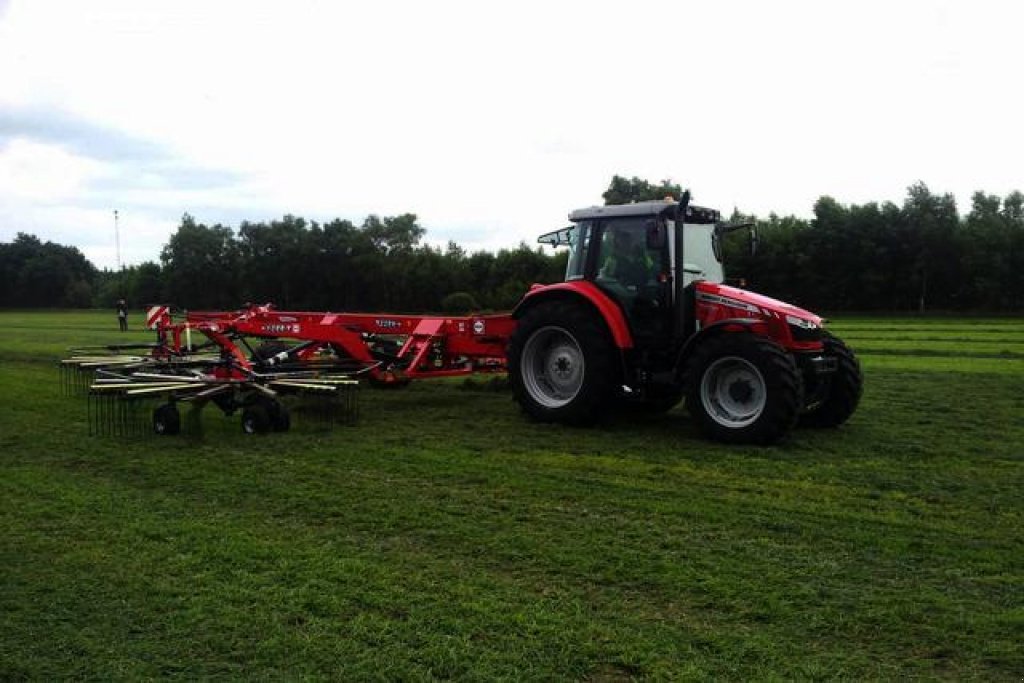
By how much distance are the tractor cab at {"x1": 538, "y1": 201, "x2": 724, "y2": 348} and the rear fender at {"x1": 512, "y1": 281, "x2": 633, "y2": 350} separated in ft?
0.32

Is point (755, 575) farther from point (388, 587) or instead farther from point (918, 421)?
point (918, 421)

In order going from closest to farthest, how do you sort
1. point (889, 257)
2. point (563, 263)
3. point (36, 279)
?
point (563, 263), point (889, 257), point (36, 279)

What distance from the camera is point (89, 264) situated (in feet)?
320

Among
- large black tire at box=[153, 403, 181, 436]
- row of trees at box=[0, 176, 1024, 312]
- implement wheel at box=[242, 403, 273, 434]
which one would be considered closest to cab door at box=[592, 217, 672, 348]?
implement wheel at box=[242, 403, 273, 434]

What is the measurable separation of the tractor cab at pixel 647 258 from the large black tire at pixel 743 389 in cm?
62

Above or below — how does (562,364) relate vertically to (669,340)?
below

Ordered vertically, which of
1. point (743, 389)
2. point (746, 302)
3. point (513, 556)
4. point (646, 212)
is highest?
point (646, 212)

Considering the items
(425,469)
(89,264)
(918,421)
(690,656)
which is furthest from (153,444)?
(89,264)

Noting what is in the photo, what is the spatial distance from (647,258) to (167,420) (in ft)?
16.8

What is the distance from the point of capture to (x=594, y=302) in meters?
8.95

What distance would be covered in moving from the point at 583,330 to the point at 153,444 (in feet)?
14.1

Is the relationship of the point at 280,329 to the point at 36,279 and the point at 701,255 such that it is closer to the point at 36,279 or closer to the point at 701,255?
the point at 701,255

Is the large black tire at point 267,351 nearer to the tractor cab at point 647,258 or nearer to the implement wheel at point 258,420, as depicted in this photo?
the implement wheel at point 258,420

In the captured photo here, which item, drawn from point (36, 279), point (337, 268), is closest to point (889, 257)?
point (337, 268)
